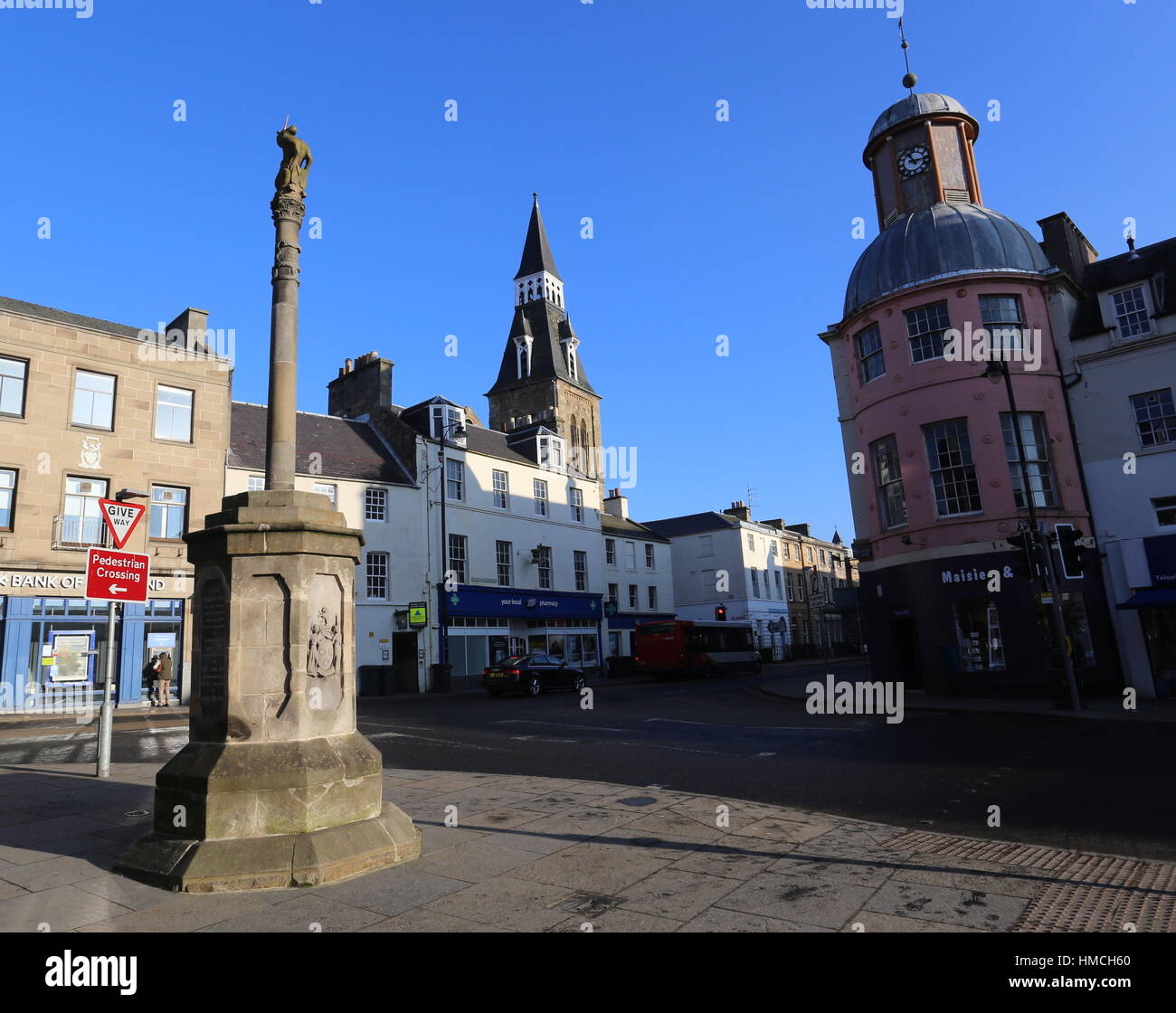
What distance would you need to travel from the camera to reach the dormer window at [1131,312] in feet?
67.9

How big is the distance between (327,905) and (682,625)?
1234 inches

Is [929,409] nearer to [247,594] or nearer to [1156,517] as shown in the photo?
[1156,517]

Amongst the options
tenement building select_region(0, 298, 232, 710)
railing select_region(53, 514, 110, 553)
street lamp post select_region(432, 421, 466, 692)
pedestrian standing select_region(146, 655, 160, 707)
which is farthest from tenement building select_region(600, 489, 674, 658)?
railing select_region(53, 514, 110, 553)

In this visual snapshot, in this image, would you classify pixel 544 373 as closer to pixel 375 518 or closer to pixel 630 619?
pixel 630 619

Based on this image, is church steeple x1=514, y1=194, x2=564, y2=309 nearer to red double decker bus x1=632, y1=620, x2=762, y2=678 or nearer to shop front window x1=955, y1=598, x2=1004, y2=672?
red double decker bus x1=632, y1=620, x2=762, y2=678

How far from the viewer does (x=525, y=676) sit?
2666 cm

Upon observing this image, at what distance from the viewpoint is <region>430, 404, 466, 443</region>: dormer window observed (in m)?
34.7

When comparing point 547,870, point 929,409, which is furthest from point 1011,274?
point 547,870

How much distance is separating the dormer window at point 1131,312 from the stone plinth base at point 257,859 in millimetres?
23756

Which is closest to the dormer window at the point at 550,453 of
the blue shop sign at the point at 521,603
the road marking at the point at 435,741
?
the blue shop sign at the point at 521,603

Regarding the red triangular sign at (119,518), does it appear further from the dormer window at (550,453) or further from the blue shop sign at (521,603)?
the dormer window at (550,453)

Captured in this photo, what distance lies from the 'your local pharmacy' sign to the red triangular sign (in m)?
13.3

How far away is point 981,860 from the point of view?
216 inches

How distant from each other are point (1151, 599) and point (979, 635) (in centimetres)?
392
